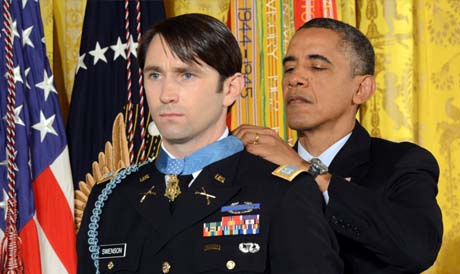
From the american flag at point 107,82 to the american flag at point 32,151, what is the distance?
0.09m

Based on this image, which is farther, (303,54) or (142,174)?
(303,54)

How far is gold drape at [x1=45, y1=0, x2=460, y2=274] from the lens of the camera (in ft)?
11.3

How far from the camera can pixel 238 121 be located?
3.36 m

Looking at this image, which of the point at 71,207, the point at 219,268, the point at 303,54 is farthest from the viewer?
the point at 71,207

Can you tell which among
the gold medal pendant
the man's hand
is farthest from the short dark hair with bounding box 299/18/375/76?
the gold medal pendant

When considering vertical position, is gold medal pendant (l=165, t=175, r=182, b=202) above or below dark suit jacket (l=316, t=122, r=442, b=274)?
above

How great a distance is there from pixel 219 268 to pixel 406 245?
62 centimetres

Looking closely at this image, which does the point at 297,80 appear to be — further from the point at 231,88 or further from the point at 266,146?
the point at 231,88

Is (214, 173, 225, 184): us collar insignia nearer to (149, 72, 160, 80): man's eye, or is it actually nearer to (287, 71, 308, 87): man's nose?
(149, 72, 160, 80): man's eye

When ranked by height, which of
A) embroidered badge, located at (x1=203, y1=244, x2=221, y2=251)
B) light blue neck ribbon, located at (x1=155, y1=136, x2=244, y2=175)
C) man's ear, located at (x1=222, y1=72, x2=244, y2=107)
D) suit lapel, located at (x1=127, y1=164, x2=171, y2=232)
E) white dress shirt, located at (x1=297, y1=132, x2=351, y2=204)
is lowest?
embroidered badge, located at (x1=203, y1=244, x2=221, y2=251)

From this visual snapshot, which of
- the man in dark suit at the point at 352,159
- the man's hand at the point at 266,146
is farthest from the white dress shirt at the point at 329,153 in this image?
the man's hand at the point at 266,146

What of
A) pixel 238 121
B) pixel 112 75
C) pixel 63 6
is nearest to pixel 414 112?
pixel 238 121

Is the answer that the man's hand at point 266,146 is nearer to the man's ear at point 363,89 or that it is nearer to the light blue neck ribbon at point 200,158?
the light blue neck ribbon at point 200,158

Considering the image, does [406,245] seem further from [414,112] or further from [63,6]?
[63,6]
